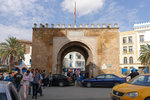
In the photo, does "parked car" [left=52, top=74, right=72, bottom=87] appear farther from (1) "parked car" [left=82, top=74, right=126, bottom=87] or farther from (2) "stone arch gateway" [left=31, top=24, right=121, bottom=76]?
(2) "stone arch gateway" [left=31, top=24, right=121, bottom=76]

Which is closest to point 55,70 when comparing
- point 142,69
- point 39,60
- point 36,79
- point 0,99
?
point 39,60

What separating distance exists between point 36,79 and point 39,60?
12714 millimetres

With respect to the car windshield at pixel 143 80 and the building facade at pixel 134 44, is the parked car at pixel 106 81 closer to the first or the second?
the car windshield at pixel 143 80

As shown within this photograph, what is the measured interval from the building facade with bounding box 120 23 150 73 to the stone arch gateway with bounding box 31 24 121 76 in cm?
1906

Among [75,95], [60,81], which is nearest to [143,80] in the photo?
[75,95]

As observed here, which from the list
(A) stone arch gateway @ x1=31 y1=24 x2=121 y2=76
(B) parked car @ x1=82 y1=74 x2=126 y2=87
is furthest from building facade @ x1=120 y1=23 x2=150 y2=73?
(B) parked car @ x1=82 y1=74 x2=126 y2=87

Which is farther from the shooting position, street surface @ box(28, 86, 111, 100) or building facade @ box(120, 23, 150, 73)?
building facade @ box(120, 23, 150, 73)

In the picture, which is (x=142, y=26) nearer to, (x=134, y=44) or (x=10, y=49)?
(x=134, y=44)

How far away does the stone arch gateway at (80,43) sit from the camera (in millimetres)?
20750

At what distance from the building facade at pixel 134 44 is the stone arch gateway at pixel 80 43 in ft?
62.5

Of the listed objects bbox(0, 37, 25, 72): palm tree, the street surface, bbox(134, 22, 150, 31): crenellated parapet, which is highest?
bbox(134, 22, 150, 31): crenellated parapet

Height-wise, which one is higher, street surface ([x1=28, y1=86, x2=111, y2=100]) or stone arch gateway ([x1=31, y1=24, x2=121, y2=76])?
stone arch gateway ([x1=31, y1=24, x2=121, y2=76])

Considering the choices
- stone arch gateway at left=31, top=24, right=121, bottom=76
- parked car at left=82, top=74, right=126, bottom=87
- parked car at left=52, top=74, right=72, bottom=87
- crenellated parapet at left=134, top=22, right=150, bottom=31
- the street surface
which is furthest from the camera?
crenellated parapet at left=134, top=22, right=150, bottom=31

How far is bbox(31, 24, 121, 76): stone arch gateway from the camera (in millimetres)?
20750
